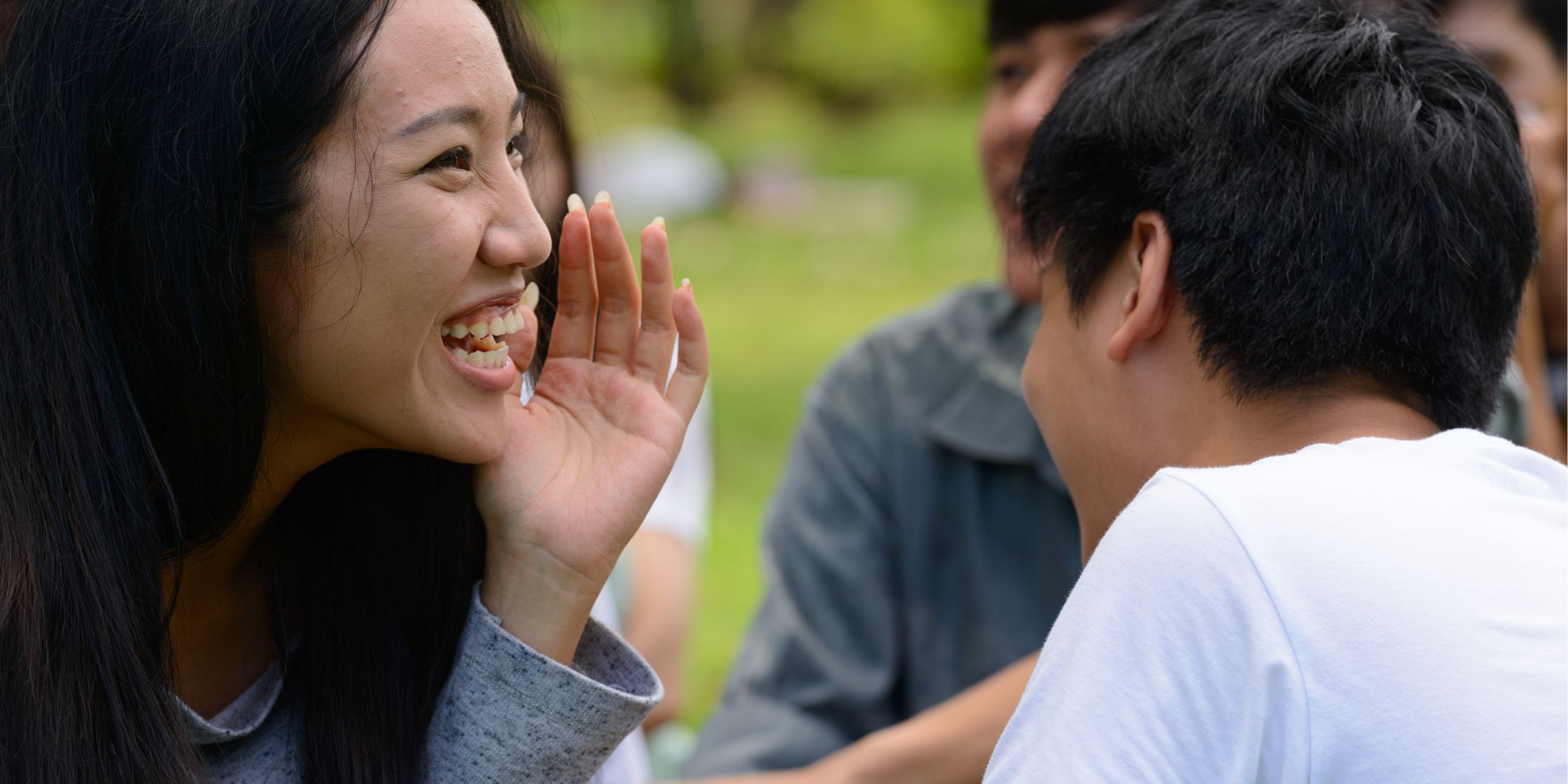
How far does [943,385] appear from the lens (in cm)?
277

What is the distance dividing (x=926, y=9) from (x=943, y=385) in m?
12.7

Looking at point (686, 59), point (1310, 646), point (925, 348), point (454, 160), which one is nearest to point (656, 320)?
point (454, 160)

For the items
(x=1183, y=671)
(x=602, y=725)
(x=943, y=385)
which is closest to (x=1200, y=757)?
(x=1183, y=671)

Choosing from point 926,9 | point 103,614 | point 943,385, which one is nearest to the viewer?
point 103,614

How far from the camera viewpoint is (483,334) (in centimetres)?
161

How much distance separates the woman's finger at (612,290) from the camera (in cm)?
180

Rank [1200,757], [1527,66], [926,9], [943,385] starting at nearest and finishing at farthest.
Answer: [1200,757] < [943,385] < [1527,66] < [926,9]

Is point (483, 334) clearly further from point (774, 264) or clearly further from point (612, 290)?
point (774, 264)

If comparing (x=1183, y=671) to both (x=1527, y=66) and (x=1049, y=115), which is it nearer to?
(x=1049, y=115)

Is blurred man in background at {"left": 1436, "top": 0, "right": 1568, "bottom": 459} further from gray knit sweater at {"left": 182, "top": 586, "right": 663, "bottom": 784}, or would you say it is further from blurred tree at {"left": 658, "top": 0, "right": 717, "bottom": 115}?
blurred tree at {"left": 658, "top": 0, "right": 717, "bottom": 115}

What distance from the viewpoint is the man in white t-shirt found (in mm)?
1199

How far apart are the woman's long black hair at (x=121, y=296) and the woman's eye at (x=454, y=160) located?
12 centimetres

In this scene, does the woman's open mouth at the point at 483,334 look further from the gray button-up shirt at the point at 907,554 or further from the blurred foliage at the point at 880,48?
the blurred foliage at the point at 880,48

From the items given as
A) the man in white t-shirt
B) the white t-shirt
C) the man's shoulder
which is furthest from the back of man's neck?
the man's shoulder
